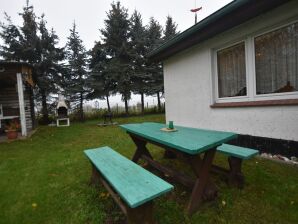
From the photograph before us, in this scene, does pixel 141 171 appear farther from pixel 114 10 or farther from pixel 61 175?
pixel 114 10

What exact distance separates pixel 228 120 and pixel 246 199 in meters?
2.09

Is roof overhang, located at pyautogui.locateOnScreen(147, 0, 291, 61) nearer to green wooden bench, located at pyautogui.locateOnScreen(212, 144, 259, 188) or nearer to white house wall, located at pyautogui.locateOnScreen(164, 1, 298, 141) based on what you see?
white house wall, located at pyautogui.locateOnScreen(164, 1, 298, 141)

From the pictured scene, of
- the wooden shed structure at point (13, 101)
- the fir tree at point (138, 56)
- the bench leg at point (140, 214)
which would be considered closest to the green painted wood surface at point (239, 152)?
the bench leg at point (140, 214)

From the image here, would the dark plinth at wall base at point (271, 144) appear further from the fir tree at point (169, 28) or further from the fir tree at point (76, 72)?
the fir tree at point (169, 28)

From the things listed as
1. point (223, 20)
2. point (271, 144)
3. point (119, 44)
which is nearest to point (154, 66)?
point (119, 44)

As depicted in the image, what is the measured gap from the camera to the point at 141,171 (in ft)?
5.49

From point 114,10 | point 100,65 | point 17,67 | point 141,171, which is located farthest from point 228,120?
point 114,10

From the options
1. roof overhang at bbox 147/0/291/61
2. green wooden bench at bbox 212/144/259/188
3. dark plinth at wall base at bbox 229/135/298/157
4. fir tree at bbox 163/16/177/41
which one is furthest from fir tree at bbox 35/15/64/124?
green wooden bench at bbox 212/144/259/188

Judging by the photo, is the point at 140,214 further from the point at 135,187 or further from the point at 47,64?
the point at 47,64

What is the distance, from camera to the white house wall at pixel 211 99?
9.11ft

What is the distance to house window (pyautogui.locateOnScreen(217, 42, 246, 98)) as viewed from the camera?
11.5ft

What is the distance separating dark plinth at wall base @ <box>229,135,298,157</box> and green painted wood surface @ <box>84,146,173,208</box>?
2558mm

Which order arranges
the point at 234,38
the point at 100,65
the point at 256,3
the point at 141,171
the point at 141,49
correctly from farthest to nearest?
1. the point at 141,49
2. the point at 100,65
3. the point at 234,38
4. the point at 256,3
5. the point at 141,171

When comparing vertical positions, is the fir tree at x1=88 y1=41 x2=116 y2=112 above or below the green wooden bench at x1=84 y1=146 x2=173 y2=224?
above
